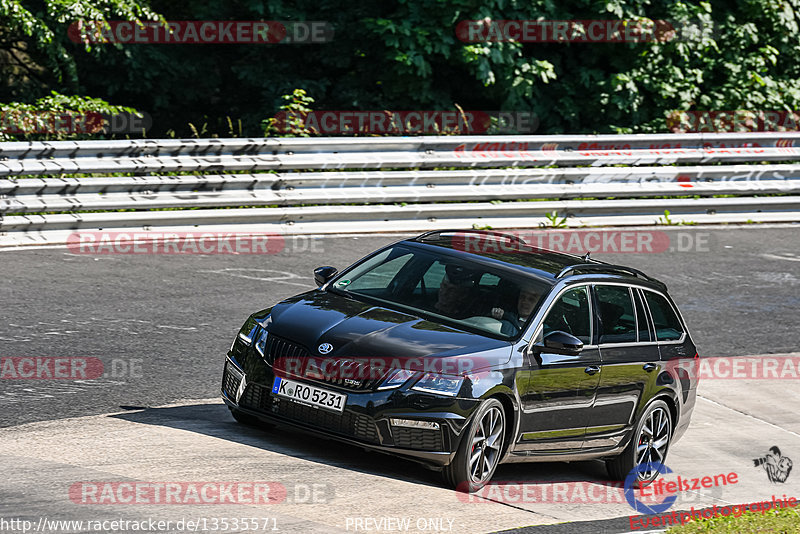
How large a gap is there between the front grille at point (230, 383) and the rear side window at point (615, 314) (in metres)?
2.64

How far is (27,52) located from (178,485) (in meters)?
13.9

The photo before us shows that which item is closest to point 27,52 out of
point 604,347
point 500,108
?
Result: point 500,108

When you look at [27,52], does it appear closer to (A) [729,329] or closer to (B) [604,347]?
(A) [729,329]

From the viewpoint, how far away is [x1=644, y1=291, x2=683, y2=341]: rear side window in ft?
30.2

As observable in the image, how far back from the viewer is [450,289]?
8430 millimetres

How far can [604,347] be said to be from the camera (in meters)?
8.59
